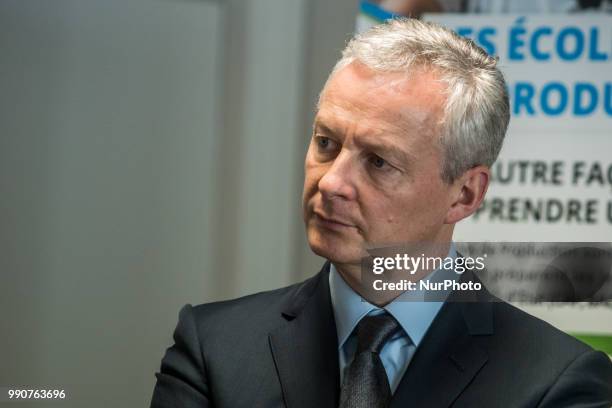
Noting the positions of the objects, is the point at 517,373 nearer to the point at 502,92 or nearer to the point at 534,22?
the point at 502,92

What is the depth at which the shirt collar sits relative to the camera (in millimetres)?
985

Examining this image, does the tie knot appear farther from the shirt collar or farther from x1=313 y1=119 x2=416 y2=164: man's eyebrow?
x1=313 y1=119 x2=416 y2=164: man's eyebrow

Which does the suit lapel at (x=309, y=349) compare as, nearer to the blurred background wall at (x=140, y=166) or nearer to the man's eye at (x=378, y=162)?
the man's eye at (x=378, y=162)

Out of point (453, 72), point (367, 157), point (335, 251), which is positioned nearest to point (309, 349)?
point (335, 251)

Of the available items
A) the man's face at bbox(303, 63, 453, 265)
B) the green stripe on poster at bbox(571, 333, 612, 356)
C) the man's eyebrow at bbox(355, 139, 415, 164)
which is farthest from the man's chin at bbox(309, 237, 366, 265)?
the green stripe on poster at bbox(571, 333, 612, 356)

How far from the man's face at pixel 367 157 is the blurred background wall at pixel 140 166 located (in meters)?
0.63

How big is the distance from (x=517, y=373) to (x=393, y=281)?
0.17 meters

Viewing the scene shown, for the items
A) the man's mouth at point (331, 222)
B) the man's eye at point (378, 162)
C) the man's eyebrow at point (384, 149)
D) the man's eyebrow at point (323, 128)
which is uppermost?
the man's eyebrow at point (323, 128)

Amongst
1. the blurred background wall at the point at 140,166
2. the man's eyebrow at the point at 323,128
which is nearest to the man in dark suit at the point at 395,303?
the man's eyebrow at the point at 323,128

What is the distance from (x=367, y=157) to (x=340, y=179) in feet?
0.14

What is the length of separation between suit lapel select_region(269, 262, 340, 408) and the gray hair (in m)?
0.22

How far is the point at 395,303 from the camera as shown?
986mm

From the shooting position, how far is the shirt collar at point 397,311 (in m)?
0.98

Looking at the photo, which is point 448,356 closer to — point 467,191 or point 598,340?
point 467,191
